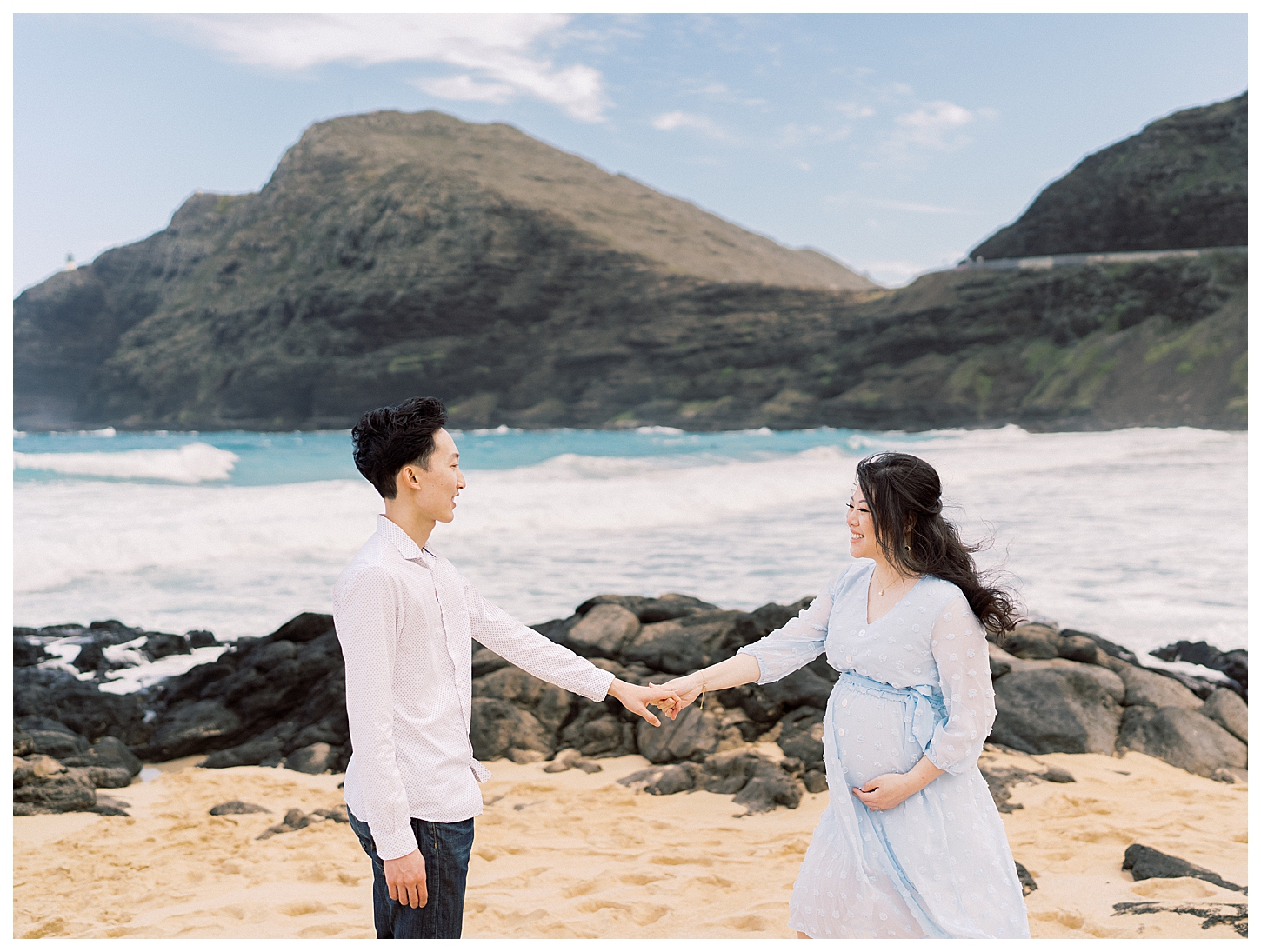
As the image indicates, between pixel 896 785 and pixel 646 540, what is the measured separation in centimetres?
1262

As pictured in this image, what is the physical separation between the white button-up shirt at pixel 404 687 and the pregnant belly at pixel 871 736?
890mm

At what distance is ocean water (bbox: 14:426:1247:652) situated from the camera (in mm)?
9977

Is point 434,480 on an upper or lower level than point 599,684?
upper

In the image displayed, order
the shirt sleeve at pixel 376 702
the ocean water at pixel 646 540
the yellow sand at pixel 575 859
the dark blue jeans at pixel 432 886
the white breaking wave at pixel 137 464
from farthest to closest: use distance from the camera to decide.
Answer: the white breaking wave at pixel 137 464
the ocean water at pixel 646 540
the yellow sand at pixel 575 859
the dark blue jeans at pixel 432 886
the shirt sleeve at pixel 376 702

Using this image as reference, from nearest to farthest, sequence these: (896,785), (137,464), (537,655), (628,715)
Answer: (896,785), (537,655), (628,715), (137,464)

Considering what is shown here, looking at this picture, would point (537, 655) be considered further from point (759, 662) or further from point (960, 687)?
point (960, 687)

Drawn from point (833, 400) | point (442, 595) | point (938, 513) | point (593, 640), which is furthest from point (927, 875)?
point (833, 400)

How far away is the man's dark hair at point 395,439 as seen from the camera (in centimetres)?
203

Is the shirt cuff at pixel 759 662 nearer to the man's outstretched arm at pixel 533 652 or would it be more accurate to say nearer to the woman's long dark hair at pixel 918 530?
the man's outstretched arm at pixel 533 652

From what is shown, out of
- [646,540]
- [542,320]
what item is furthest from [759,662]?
[542,320]

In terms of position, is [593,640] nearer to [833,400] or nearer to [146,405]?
[833,400]

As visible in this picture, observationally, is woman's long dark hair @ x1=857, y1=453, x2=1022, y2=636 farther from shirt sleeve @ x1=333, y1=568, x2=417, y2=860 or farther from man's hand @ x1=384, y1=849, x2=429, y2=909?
man's hand @ x1=384, y1=849, x2=429, y2=909

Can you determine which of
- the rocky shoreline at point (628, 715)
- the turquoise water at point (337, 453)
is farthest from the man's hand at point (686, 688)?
the turquoise water at point (337, 453)

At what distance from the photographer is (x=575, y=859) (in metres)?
4.07
